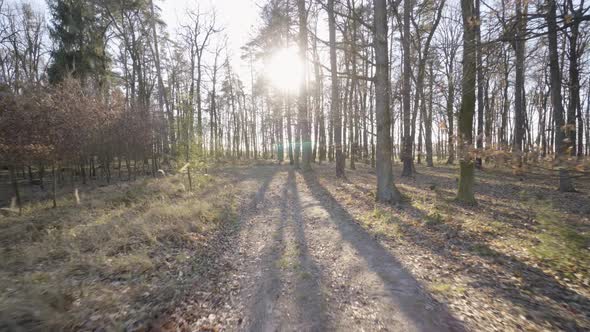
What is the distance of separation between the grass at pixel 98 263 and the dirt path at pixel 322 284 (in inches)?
40.7

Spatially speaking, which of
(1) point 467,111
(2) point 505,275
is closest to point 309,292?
(2) point 505,275

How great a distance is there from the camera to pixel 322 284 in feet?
11.8

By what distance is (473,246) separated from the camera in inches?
180

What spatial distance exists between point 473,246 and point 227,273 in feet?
15.3

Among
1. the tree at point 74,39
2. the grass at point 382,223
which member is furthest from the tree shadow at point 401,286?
the tree at point 74,39

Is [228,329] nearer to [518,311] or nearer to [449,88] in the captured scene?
[518,311]

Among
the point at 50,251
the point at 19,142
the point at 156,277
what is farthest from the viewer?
the point at 19,142

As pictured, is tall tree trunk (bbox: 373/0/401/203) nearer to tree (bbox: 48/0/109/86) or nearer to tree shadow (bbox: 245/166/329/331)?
tree shadow (bbox: 245/166/329/331)

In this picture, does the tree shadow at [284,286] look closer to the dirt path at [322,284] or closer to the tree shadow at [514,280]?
the dirt path at [322,284]

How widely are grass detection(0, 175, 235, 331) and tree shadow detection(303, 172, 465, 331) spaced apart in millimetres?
3064

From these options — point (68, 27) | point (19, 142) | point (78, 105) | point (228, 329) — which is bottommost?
point (228, 329)

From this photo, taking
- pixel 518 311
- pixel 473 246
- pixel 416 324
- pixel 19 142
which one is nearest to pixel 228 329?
pixel 416 324

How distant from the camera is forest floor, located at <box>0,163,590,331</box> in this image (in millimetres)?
2723

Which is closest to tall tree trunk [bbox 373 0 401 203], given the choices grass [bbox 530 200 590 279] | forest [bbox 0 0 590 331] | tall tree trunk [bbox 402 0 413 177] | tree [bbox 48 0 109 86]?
forest [bbox 0 0 590 331]
